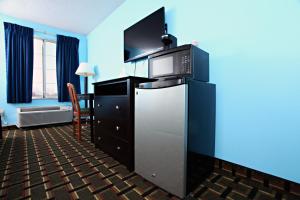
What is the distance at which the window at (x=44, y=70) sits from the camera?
3.51m

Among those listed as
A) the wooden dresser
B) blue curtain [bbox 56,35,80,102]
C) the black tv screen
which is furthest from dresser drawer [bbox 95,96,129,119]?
blue curtain [bbox 56,35,80,102]

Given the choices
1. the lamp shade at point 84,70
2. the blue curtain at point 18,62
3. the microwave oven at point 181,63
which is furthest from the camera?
the lamp shade at point 84,70

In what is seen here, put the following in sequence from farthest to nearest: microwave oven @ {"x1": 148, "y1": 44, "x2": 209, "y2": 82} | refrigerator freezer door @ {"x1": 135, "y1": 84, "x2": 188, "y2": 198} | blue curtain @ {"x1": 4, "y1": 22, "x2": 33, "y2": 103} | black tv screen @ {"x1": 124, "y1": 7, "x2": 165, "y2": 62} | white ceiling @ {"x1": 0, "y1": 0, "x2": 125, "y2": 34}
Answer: blue curtain @ {"x1": 4, "y1": 22, "x2": 33, "y2": 103}
white ceiling @ {"x1": 0, "y1": 0, "x2": 125, "y2": 34}
black tv screen @ {"x1": 124, "y1": 7, "x2": 165, "y2": 62}
microwave oven @ {"x1": 148, "y1": 44, "x2": 209, "y2": 82}
refrigerator freezer door @ {"x1": 135, "y1": 84, "x2": 188, "y2": 198}

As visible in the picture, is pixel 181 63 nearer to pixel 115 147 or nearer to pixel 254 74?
pixel 254 74

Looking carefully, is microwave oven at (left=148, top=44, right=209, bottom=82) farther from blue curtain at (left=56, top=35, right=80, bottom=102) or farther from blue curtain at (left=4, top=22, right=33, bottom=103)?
blue curtain at (left=4, top=22, right=33, bottom=103)

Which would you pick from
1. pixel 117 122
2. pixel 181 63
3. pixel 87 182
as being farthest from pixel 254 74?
pixel 87 182

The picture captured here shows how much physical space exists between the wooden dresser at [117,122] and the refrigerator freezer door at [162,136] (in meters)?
0.07

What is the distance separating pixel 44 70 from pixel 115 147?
3.32 m

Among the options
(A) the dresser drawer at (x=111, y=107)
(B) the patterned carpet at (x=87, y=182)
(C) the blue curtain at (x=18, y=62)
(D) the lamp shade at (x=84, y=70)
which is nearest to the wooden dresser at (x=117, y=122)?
(A) the dresser drawer at (x=111, y=107)

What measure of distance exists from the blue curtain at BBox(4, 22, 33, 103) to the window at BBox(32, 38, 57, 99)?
0.21 metres

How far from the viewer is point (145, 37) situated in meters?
2.03

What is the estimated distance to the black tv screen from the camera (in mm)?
1806

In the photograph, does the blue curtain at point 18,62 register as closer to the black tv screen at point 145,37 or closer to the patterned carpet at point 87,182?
the patterned carpet at point 87,182

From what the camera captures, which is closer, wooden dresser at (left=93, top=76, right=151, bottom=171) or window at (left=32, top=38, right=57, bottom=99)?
wooden dresser at (left=93, top=76, right=151, bottom=171)
